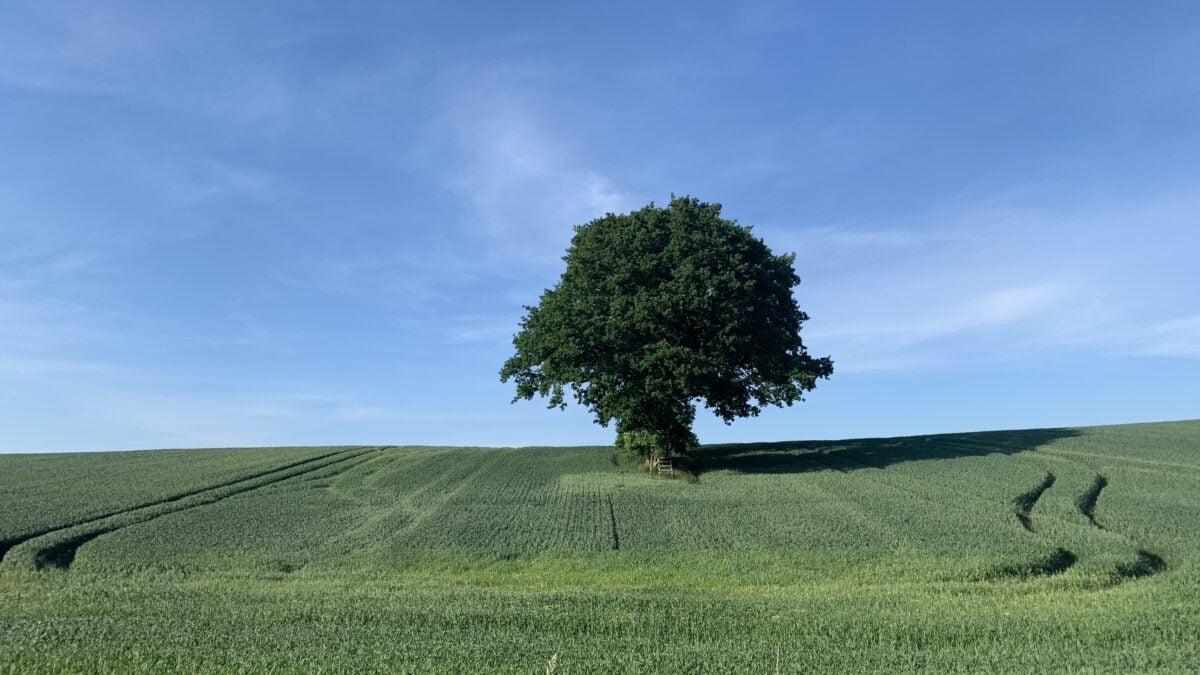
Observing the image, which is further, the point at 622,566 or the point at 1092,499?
the point at 1092,499

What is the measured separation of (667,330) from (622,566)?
18660 millimetres

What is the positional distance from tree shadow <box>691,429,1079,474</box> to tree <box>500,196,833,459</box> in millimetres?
3446

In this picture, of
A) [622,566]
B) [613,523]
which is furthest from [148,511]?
[622,566]

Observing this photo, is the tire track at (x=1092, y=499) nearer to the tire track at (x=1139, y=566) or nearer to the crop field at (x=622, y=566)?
the tire track at (x=1139, y=566)

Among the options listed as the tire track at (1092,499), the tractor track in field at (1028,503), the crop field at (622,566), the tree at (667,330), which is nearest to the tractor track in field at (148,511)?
the crop field at (622,566)

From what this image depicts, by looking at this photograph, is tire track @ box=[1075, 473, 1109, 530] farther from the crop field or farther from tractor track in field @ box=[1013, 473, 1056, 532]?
tractor track in field @ box=[1013, 473, 1056, 532]

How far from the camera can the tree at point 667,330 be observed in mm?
39875

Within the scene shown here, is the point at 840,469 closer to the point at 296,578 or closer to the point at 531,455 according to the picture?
the point at 531,455

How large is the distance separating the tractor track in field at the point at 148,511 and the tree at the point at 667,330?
14108mm

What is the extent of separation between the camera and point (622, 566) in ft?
78.1

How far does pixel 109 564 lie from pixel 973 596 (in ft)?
78.9

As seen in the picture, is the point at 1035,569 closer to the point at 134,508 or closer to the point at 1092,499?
the point at 1092,499

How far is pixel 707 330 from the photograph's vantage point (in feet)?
133

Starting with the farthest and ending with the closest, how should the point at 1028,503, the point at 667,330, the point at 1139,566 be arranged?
1. the point at 667,330
2. the point at 1028,503
3. the point at 1139,566
